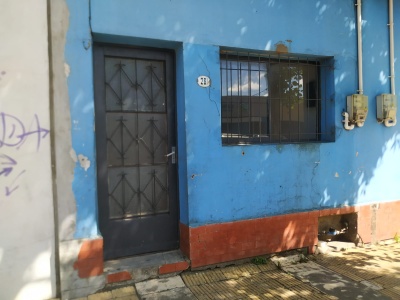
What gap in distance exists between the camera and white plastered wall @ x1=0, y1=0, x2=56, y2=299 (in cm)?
291

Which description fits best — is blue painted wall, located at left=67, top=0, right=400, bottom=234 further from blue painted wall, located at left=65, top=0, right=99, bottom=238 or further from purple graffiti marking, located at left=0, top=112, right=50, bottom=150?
purple graffiti marking, located at left=0, top=112, right=50, bottom=150

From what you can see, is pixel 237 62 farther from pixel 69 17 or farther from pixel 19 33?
pixel 19 33

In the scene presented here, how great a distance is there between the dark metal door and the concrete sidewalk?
1.75 feet

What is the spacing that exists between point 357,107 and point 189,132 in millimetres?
2526

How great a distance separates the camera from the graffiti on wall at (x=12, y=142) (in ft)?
9.52

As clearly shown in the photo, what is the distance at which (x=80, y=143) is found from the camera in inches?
124

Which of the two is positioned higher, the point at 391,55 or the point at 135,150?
the point at 391,55

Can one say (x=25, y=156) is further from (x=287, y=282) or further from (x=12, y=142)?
(x=287, y=282)

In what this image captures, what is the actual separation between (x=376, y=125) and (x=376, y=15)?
1690 millimetres

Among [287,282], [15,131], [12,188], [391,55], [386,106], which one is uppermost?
[391,55]

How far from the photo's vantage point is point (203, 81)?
142 inches

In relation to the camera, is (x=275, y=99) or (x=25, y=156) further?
(x=275, y=99)

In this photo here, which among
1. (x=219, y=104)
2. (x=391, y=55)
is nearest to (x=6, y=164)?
(x=219, y=104)

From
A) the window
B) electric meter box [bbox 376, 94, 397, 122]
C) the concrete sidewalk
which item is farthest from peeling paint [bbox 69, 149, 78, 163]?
electric meter box [bbox 376, 94, 397, 122]
